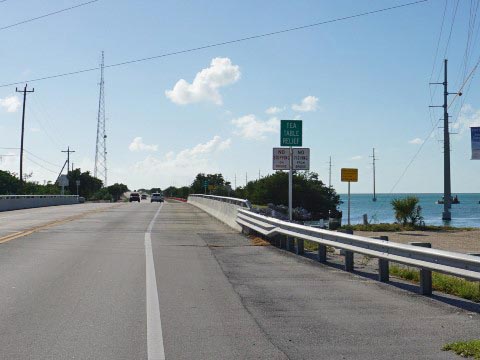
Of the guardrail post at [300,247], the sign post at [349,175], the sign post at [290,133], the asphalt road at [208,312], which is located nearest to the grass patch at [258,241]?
the guardrail post at [300,247]

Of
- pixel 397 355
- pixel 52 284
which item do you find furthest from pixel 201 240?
pixel 397 355

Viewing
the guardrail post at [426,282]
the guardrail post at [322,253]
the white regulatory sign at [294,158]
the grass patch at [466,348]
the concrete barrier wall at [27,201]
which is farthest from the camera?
the concrete barrier wall at [27,201]

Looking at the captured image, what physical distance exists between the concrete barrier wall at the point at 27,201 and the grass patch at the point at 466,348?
41193 mm

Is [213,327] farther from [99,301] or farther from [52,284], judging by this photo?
[52,284]

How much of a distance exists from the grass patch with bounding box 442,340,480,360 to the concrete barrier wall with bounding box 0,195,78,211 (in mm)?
41193

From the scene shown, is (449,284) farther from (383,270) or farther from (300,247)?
(300,247)

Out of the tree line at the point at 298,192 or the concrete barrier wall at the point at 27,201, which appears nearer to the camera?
the concrete barrier wall at the point at 27,201

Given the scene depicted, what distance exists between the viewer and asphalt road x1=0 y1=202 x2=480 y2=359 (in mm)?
6918

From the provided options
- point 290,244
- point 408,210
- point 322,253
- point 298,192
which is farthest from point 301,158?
point 298,192

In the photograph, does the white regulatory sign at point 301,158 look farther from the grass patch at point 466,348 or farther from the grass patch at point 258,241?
the grass patch at point 466,348

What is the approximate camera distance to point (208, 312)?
8844 mm

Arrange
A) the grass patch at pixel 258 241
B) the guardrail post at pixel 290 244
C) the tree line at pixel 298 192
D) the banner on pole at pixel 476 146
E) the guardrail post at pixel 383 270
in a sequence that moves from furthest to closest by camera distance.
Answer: the tree line at pixel 298 192 → the banner on pole at pixel 476 146 → the grass patch at pixel 258 241 → the guardrail post at pixel 290 244 → the guardrail post at pixel 383 270

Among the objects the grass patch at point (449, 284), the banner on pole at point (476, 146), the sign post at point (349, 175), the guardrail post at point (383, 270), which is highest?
the banner on pole at point (476, 146)

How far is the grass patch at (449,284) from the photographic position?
10.1 m
